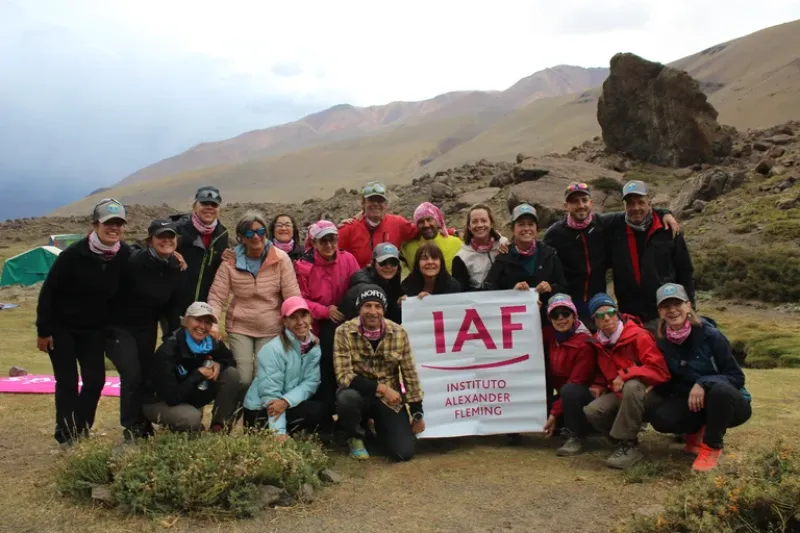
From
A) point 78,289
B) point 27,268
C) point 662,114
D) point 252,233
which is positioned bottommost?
point 27,268

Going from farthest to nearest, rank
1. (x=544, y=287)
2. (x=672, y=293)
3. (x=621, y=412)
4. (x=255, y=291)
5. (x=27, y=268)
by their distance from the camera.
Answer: (x=27, y=268), (x=544, y=287), (x=255, y=291), (x=621, y=412), (x=672, y=293)

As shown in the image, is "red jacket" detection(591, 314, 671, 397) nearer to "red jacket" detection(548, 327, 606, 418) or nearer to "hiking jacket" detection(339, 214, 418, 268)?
"red jacket" detection(548, 327, 606, 418)

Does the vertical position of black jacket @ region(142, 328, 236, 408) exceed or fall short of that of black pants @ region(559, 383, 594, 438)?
it exceeds it

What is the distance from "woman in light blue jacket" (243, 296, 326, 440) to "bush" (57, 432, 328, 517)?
0.59 metres

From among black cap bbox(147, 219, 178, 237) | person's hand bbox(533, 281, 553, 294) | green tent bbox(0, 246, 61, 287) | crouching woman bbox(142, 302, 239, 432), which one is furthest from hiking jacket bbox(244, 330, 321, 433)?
green tent bbox(0, 246, 61, 287)

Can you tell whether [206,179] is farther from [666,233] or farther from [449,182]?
[666,233]

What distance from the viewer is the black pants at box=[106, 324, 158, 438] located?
21.3 feet

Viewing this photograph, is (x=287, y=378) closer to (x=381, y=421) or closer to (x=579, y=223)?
(x=381, y=421)

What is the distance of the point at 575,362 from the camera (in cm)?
688

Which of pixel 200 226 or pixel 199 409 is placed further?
pixel 200 226

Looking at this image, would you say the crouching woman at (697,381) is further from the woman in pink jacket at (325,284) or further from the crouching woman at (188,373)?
the crouching woman at (188,373)

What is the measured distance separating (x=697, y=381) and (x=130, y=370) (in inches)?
190

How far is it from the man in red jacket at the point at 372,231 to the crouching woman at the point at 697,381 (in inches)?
116

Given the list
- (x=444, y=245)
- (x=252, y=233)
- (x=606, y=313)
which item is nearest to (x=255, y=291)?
(x=252, y=233)
